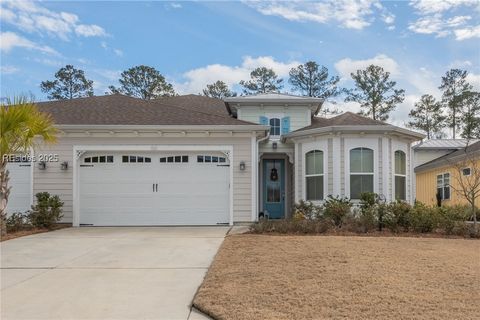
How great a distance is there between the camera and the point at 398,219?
33.6ft

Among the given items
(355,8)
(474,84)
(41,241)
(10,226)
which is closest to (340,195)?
(355,8)

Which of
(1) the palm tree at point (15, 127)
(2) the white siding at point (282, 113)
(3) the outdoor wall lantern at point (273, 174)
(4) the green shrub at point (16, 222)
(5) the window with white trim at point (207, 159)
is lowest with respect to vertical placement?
(4) the green shrub at point (16, 222)

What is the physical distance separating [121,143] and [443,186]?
48.6 ft

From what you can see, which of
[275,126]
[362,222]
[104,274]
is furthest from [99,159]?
[362,222]

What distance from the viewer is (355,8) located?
1205 centimetres

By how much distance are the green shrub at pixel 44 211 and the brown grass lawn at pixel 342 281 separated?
18.2 ft

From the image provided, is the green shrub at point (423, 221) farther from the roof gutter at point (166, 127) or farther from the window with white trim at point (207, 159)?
the window with white trim at point (207, 159)

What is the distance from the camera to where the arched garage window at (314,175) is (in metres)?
12.4

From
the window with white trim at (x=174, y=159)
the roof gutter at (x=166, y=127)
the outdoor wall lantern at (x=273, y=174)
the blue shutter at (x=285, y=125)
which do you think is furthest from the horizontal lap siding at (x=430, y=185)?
the window with white trim at (x=174, y=159)

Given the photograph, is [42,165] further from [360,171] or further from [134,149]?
[360,171]

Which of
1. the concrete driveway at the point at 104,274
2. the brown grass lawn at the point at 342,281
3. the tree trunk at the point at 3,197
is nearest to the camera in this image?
the brown grass lawn at the point at 342,281

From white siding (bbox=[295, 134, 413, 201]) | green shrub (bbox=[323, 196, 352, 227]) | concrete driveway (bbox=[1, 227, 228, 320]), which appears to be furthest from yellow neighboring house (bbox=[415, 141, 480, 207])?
concrete driveway (bbox=[1, 227, 228, 320])

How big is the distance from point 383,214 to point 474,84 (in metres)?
25.6

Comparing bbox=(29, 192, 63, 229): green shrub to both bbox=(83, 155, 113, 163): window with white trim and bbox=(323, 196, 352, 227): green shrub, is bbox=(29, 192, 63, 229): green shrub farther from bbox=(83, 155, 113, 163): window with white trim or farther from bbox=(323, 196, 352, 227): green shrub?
bbox=(323, 196, 352, 227): green shrub
